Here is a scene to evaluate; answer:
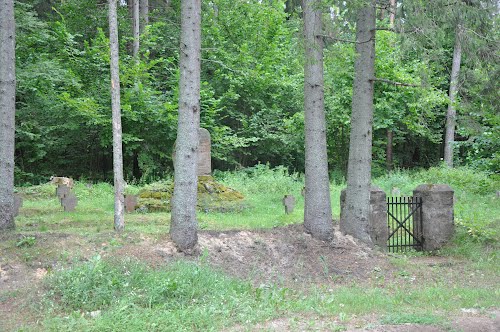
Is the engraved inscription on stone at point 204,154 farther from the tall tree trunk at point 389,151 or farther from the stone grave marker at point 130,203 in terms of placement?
the tall tree trunk at point 389,151

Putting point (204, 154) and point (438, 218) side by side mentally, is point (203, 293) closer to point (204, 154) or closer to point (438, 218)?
point (438, 218)

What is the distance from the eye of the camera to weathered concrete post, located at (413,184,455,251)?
11.4 meters

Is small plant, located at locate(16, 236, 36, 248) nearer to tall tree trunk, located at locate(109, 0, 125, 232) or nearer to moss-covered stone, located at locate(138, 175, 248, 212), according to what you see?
tall tree trunk, located at locate(109, 0, 125, 232)

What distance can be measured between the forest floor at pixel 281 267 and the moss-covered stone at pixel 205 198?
403cm

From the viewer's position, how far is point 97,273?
6672mm

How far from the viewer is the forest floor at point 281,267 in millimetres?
6035

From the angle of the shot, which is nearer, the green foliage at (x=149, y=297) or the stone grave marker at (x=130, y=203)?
the green foliage at (x=149, y=297)

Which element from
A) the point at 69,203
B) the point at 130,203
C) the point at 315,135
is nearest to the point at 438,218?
the point at 315,135

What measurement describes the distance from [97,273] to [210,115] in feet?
50.7

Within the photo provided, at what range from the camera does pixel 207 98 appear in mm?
22109

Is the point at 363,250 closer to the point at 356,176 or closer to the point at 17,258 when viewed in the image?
the point at 356,176

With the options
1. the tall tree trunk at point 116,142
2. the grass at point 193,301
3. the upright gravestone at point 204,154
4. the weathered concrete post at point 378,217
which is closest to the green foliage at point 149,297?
the grass at point 193,301

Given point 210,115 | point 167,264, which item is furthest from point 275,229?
point 210,115

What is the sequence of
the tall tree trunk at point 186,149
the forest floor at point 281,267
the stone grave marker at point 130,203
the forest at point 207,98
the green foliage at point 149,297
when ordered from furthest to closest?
the forest at point 207,98, the stone grave marker at point 130,203, the tall tree trunk at point 186,149, the forest floor at point 281,267, the green foliage at point 149,297
